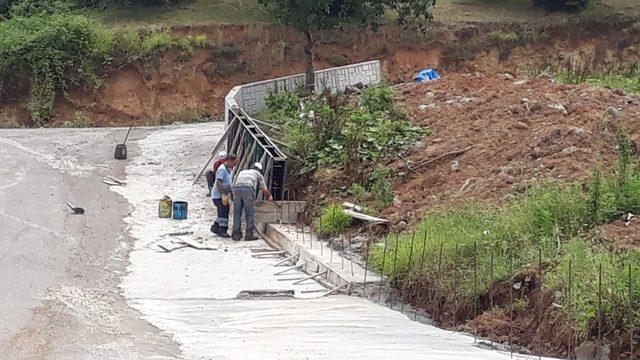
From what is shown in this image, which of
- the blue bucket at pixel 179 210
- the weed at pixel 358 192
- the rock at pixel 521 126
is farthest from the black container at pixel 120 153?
the rock at pixel 521 126

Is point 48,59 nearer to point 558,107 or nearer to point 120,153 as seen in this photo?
point 120,153

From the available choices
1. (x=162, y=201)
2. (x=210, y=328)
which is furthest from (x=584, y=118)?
(x=210, y=328)

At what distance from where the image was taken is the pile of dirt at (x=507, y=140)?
716 inches

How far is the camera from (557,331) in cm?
1255

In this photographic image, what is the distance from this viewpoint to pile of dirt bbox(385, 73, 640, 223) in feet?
59.7

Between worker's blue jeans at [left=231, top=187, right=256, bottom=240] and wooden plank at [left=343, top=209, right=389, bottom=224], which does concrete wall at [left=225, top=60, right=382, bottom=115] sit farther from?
wooden plank at [left=343, top=209, right=389, bottom=224]

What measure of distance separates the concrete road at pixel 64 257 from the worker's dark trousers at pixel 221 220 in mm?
1719

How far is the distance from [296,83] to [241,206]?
1224cm

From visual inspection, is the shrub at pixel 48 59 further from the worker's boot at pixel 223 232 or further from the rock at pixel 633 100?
the rock at pixel 633 100

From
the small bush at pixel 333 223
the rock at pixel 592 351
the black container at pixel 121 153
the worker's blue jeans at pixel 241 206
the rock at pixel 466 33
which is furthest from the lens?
the rock at pixel 466 33

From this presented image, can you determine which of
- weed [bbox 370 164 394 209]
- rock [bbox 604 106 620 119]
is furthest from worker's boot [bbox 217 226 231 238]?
rock [bbox 604 106 620 119]

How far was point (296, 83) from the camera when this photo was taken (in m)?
32.2

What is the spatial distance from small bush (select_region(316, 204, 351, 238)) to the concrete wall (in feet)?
27.9

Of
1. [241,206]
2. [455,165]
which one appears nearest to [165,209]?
[241,206]
